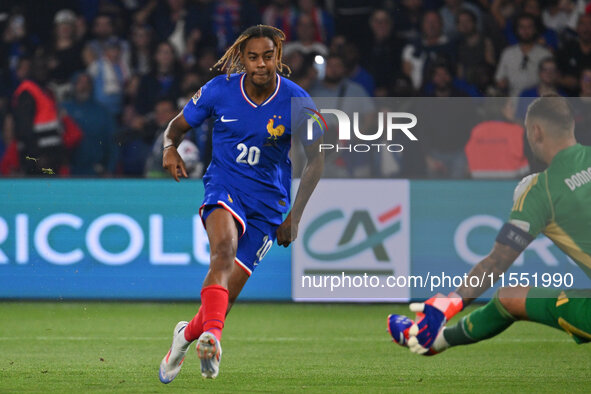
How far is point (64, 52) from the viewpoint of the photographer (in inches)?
462

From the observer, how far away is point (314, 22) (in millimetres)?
11648

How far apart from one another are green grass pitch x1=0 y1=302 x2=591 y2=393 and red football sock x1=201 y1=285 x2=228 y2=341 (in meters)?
0.65

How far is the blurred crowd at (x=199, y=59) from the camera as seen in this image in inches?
418

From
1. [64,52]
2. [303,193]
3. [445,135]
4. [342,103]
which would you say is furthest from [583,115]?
[64,52]

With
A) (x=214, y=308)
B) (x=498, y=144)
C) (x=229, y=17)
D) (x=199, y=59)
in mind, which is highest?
(x=229, y=17)

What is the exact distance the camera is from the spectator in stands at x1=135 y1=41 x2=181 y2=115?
36.7 ft

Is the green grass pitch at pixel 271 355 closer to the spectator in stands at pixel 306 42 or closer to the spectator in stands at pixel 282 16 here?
the spectator in stands at pixel 306 42

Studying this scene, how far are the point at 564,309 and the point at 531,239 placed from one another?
1.17 ft

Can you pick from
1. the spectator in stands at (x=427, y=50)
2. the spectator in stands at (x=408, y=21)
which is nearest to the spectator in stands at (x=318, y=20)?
the spectator in stands at (x=408, y=21)

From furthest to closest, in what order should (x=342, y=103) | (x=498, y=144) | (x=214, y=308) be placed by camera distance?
(x=342, y=103)
(x=498, y=144)
(x=214, y=308)

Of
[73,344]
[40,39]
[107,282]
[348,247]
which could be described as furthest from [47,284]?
[40,39]

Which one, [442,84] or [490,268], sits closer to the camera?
[490,268]

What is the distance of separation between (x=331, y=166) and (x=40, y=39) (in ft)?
17.9

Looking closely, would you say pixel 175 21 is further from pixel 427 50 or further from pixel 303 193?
pixel 303 193
